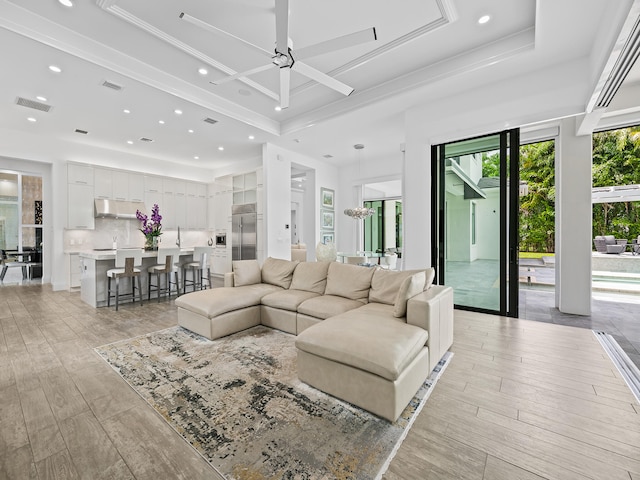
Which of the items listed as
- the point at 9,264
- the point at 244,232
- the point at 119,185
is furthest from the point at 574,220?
the point at 9,264

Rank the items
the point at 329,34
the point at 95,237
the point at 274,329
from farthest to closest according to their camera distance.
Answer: the point at 95,237, the point at 274,329, the point at 329,34

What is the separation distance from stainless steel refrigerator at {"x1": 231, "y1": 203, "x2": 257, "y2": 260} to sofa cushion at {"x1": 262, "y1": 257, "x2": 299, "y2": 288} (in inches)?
111

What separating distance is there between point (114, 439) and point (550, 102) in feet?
17.5

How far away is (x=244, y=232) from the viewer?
7359mm

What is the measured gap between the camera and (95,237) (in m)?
7.02

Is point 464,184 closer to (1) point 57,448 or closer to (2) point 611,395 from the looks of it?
(2) point 611,395

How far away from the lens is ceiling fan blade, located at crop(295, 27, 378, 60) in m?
2.54

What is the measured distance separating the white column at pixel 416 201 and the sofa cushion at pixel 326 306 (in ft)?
5.97

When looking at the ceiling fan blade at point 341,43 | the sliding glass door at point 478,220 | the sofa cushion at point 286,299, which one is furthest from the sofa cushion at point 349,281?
the ceiling fan blade at point 341,43

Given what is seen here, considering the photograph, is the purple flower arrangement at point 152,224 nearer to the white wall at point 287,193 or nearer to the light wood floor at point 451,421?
the white wall at point 287,193

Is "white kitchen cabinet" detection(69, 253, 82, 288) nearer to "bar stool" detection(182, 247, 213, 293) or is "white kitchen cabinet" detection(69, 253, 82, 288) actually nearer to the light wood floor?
"bar stool" detection(182, 247, 213, 293)

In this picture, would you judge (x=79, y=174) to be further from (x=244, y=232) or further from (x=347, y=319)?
(x=347, y=319)

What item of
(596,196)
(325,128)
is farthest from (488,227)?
(596,196)

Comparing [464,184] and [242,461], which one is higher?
[464,184]
